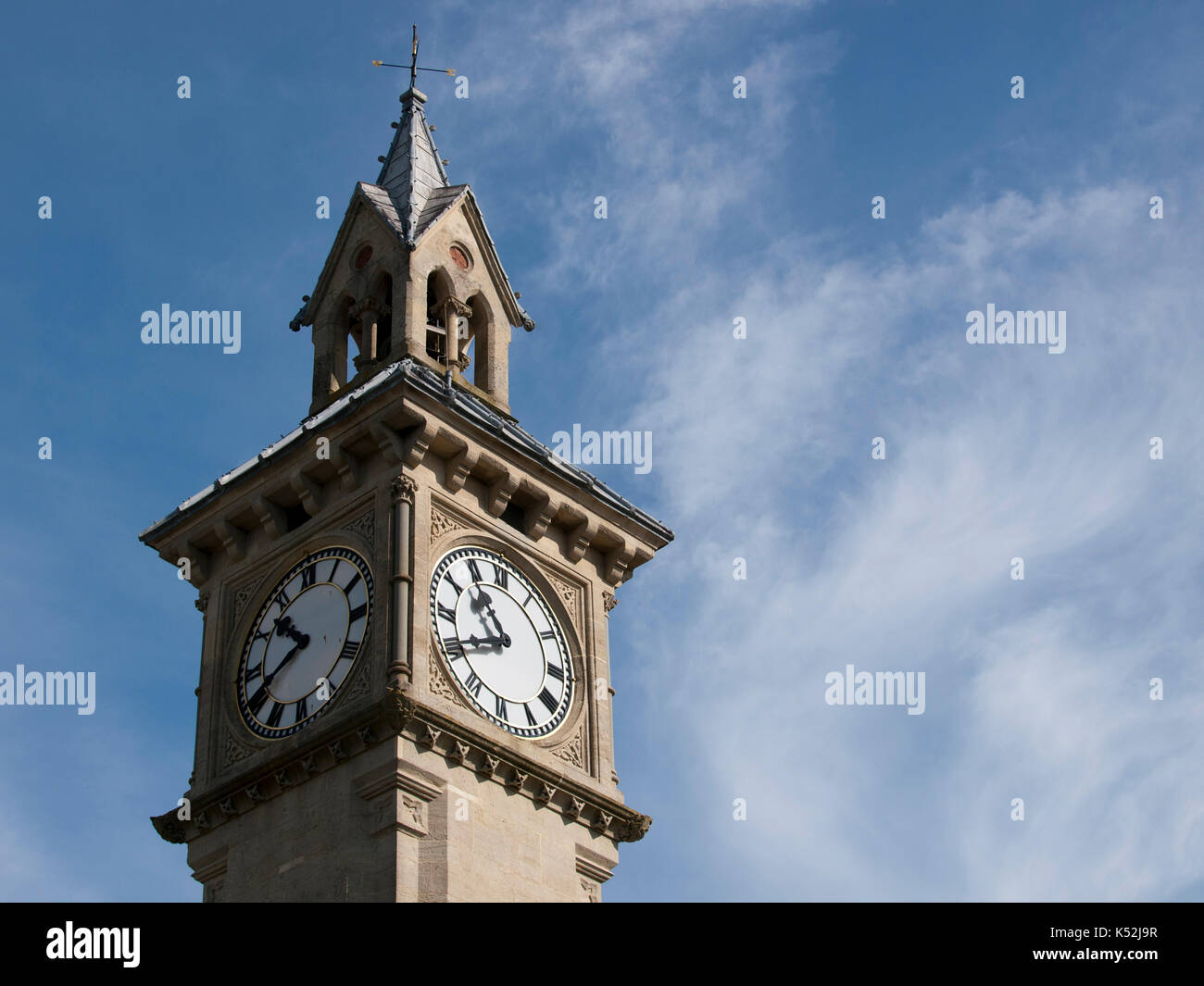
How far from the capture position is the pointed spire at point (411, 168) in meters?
48.8

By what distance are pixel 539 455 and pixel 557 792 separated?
6.21 m

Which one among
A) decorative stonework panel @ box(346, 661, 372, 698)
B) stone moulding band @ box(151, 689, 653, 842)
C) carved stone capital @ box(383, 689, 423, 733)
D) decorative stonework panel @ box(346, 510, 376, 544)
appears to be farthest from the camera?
decorative stonework panel @ box(346, 510, 376, 544)

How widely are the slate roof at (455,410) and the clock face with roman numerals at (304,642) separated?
2.16 m

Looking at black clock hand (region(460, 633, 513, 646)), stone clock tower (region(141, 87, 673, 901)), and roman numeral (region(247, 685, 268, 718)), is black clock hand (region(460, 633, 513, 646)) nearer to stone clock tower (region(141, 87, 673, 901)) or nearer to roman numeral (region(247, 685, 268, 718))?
stone clock tower (region(141, 87, 673, 901))

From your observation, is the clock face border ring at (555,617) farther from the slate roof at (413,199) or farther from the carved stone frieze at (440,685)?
the slate roof at (413,199)

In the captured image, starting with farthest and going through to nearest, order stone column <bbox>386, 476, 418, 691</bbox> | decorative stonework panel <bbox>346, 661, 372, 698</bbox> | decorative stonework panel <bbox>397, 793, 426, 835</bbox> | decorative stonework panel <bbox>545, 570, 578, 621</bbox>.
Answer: decorative stonework panel <bbox>545, 570, 578, 621</bbox>
decorative stonework panel <bbox>346, 661, 372, 698</bbox>
stone column <bbox>386, 476, 418, 691</bbox>
decorative stonework panel <bbox>397, 793, 426, 835</bbox>

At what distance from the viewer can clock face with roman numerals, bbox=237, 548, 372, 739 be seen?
133 ft

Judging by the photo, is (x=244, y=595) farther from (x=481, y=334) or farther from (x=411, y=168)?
(x=411, y=168)

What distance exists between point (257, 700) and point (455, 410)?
5.99 m

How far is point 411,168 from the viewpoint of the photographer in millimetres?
50062

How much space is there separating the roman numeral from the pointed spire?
1032 cm

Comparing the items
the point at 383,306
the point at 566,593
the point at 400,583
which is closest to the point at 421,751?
the point at 400,583

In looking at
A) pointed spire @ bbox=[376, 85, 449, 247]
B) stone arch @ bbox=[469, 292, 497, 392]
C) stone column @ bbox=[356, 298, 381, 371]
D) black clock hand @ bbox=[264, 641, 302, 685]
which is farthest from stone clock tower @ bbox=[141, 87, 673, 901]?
pointed spire @ bbox=[376, 85, 449, 247]
